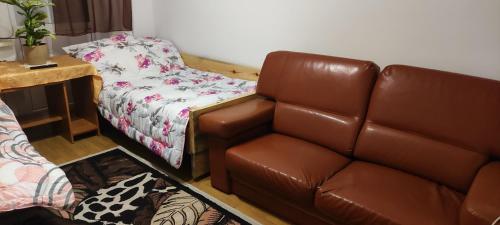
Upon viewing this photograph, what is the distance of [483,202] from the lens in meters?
1.30

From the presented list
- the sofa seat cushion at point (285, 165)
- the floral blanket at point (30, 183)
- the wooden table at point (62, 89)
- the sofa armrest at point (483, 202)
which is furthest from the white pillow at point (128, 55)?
the sofa armrest at point (483, 202)

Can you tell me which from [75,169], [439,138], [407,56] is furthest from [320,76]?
[75,169]

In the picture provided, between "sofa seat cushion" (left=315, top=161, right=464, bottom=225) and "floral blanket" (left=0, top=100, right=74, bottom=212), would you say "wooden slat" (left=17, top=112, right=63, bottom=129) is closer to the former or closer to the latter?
"floral blanket" (left=0, top=100, right=74, bottom=212)

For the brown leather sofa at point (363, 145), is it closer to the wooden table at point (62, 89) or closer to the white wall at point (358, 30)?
the white wall at point (358, 30)

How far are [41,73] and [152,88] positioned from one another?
0.83 m

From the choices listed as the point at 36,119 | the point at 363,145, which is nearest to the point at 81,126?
the point at 36,119

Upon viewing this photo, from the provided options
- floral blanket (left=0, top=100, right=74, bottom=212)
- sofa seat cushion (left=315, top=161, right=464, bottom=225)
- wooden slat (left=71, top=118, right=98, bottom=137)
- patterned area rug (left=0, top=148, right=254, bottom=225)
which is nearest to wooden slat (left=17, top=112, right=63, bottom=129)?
wooden slat (left=71, top=118, right=98, bottom=137)

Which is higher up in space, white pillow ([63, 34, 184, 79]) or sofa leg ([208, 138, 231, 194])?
white pillow ([63, 34, 184, 79])

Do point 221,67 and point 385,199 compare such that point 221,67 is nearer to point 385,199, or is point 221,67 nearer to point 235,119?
point 235,119

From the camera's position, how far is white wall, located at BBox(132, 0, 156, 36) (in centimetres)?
378

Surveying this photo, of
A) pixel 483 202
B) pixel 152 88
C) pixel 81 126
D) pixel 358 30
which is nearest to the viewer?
pixel 483 202

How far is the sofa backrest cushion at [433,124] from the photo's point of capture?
1.68m

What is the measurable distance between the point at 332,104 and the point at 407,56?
1.85 feet

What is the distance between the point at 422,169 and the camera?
179cm
